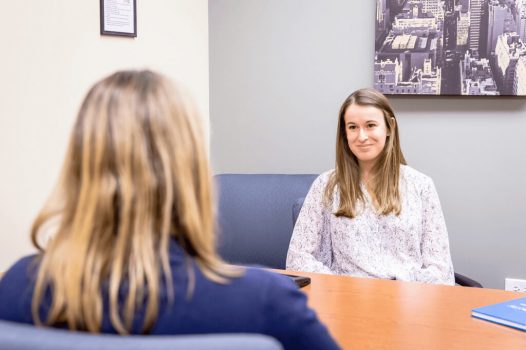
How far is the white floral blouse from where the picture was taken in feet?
7.81

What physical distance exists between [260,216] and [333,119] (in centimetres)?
70

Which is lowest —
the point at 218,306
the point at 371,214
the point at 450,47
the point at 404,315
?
the point at 404,315

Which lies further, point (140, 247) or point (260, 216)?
point (260, 216)

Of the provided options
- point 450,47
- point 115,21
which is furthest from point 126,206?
point 450,47

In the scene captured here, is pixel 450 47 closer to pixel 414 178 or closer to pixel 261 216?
pixel 414 178

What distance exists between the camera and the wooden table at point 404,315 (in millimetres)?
1453

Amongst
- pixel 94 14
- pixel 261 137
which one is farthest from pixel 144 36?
pixel 261 137

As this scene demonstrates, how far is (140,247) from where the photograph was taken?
0.90m

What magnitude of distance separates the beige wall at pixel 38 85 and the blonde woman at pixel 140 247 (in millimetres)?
1660

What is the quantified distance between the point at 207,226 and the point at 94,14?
6.98 ft

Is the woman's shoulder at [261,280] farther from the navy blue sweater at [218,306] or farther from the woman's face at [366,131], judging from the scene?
the woman's face at [366,131]

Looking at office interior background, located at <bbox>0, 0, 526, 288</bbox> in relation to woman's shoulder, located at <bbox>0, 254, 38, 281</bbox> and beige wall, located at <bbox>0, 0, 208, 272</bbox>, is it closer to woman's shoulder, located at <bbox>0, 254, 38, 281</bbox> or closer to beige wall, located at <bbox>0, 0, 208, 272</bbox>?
beige wall, located at <bbox>0, 0, 208, 272</bbox>

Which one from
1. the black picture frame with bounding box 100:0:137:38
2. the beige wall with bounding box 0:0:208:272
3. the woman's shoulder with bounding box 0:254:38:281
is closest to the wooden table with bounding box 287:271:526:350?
the woman's shoulder with bounding box 0:254:38:281

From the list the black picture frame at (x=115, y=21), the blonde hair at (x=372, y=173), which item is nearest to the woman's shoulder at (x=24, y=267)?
the blonde hair at (x=372, y=173)
